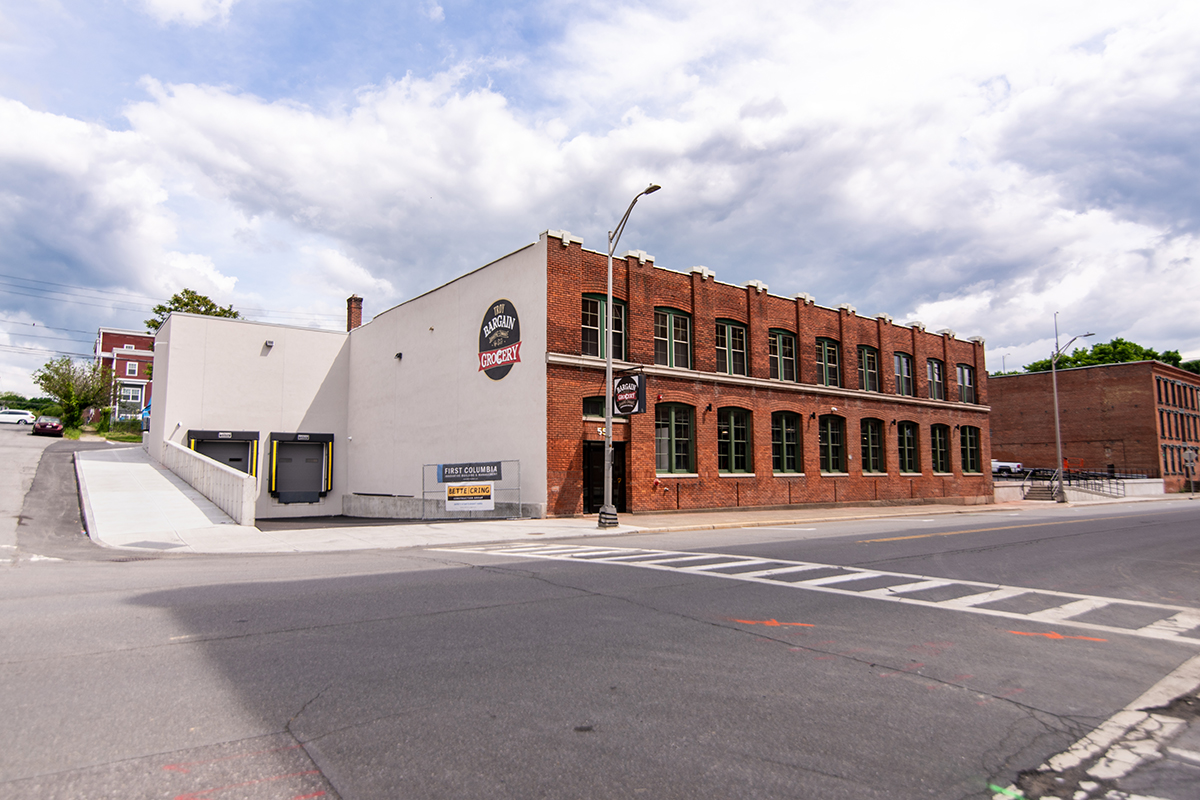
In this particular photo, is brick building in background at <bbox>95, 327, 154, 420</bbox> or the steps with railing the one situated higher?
brick building in background at <bbox>95, 327, 154, 420</bbox>

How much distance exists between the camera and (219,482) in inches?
845

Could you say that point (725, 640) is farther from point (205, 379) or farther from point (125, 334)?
point (125, 334)

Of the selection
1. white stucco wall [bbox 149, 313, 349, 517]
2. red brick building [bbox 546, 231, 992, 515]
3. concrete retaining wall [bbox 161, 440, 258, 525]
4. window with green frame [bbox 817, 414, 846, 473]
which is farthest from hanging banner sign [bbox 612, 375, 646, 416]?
white stucco wall [bbox 149, 313, 349, 517]

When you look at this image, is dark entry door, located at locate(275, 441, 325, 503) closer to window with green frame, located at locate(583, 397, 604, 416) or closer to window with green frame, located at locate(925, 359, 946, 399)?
window with green frame, located at locate(583, 397, 604, 416)

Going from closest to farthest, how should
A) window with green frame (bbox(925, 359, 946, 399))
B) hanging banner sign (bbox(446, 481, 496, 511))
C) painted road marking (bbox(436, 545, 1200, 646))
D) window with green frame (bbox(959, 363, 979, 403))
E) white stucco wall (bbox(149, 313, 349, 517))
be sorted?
1. painted road marking (bbox(436, 545, 1200, 646))
2. hanging banner sign (bbox(446, 481, 496, 511))
3. white stucco wall (bbox(149, 313, 349, 517))
4. window with green frame (bbox(925, 359, 946, 399))
5. window with green frame (bbox(959, 363, 979, 403))

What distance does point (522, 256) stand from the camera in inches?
997

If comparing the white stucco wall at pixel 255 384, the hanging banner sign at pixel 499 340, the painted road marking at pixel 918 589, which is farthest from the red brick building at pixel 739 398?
the white stucco wall at pixel 255 384

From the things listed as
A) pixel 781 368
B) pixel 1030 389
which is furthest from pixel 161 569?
pixel 1030 389

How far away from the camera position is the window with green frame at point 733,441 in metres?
29.0

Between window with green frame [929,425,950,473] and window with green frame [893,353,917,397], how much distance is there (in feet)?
8.46

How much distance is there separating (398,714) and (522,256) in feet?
72.6

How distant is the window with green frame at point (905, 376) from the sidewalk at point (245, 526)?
11551 mm

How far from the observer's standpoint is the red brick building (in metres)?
24.5

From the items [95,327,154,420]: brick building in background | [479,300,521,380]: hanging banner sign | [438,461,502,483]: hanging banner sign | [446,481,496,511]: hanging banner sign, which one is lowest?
[446,481,496,511]: hanging banner sign
